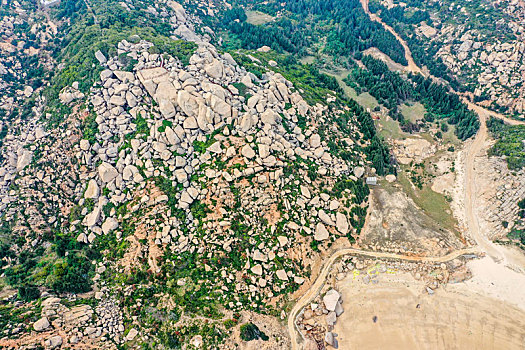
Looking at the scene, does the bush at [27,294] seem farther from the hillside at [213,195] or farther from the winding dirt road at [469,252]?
the winding dirt road at [469,252]

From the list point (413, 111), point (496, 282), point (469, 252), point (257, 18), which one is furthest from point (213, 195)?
point (257, 18)

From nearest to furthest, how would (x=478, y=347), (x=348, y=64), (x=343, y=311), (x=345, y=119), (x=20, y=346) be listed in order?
(x=20, y=346), (x=478, y=347), (x=343, y=311), (x=345, y=119), (x=348, y=64)

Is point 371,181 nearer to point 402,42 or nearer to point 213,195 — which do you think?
point 213,195

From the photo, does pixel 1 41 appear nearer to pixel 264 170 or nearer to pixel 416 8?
pixel 264 170

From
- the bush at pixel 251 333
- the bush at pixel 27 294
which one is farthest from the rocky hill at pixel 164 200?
the bush at pixel 251 333

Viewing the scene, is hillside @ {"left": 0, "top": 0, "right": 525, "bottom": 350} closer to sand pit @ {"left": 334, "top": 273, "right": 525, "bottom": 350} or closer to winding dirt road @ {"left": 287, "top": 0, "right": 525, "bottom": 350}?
winding dirt road @ {"left": 287, "top": 0, "right": 525, "bottom": 350}

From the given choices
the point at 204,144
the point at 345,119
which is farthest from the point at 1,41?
the point at 345,119
